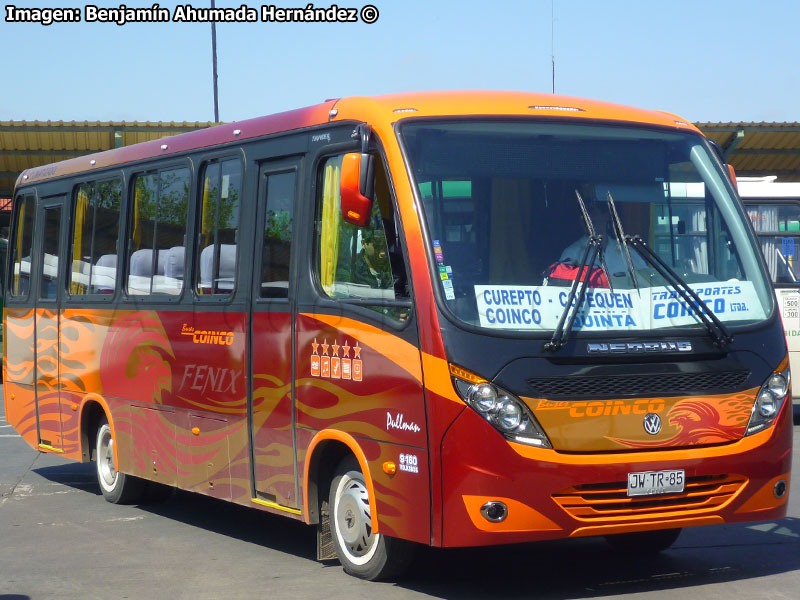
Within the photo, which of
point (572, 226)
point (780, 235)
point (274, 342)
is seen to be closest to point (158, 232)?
point (274, 342)

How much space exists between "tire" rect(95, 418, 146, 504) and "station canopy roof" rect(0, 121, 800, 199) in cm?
1428

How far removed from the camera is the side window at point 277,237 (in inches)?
333

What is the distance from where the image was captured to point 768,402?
7.28 meters

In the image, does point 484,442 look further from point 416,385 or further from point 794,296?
point 794,296

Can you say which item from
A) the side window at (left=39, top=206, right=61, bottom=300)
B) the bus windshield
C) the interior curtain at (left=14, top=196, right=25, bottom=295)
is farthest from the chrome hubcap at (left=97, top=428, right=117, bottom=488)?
the bus windshield

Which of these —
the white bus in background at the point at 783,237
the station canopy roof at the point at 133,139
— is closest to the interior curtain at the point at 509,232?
the white bus in background at the point at 783,237

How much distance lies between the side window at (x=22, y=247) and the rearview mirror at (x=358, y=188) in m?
6.97

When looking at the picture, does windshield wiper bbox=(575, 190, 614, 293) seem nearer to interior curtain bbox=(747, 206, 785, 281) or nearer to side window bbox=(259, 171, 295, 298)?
side window bbox=(259, 171, 295, 298)

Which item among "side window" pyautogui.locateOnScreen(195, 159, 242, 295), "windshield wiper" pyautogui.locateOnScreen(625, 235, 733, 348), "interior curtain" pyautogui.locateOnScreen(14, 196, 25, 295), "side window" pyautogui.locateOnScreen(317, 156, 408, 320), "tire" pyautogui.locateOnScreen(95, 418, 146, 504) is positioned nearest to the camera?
"windshield wiper" pyautogui.locateOnScreen(625, 235, 733, 348)

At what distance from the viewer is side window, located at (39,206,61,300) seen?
41.6 ft

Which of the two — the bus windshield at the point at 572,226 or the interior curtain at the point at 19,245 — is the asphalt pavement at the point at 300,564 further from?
the interior curtain at the point at 19,245

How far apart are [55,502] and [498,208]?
6.07m

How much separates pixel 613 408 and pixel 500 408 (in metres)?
0.63

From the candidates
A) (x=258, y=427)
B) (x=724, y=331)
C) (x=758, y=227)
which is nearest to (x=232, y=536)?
(x=258, y=427)
